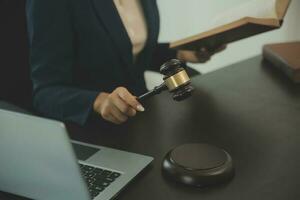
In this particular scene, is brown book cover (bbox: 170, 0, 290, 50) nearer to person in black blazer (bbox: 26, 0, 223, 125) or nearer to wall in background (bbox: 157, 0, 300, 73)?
person in black blazer (bbox: 26, 0, 223, 125)

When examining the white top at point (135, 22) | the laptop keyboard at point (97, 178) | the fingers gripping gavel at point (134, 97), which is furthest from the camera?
the white top at point (135, 22)

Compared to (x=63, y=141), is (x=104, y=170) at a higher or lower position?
lower

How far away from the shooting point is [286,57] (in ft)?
4.41

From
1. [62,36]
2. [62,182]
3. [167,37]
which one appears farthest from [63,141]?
[167,37]

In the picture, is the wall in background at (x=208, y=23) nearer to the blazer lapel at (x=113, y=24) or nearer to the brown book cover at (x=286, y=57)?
the brown book cover at (x=286, y=57)

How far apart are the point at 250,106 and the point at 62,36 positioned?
525 mm

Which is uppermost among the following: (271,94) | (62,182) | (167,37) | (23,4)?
(23,4)

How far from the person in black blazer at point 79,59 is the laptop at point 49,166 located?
0.57 ft

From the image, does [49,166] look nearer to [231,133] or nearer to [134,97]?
[134,97]

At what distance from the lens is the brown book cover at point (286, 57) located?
1.26 meters

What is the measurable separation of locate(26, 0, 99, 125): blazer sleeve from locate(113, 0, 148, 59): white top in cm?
25

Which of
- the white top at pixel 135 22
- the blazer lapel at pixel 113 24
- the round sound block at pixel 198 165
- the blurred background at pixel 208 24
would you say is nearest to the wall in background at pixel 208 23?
the blurred background at pixel 208 24

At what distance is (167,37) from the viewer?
2.47 meters

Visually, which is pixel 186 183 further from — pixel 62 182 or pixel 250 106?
pixel 250 106
